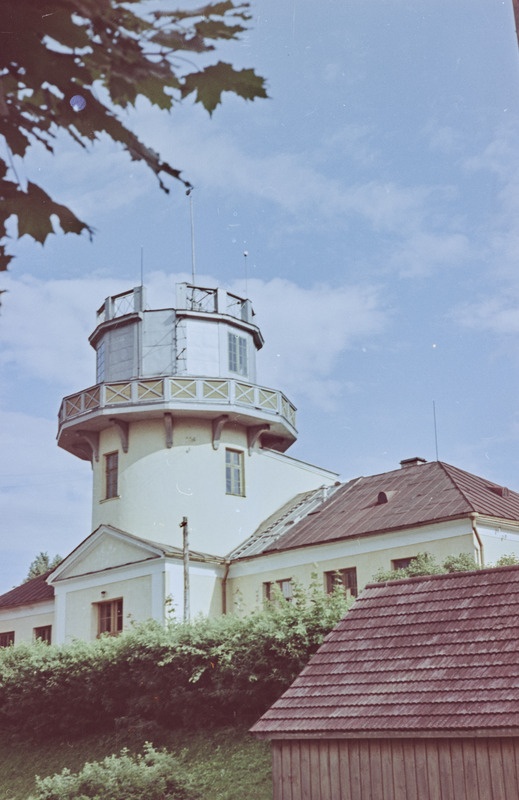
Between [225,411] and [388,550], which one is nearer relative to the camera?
[388,550]

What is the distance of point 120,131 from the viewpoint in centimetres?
259

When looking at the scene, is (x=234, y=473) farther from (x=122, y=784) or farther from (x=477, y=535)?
(x=122, y=784)

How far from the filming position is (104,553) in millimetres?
36844

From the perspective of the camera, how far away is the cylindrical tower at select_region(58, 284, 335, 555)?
3731 centimetres

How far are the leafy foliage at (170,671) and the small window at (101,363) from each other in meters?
13.0

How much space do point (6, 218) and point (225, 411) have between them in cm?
3502

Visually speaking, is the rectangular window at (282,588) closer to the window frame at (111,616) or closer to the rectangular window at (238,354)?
the window frame at (111,616)

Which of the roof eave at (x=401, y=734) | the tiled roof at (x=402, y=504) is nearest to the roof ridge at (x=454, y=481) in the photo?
the tiled roof at (x=402, y=504)

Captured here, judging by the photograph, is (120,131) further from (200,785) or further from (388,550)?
(388,550)

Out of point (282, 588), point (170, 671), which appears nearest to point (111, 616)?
point (282, 588)

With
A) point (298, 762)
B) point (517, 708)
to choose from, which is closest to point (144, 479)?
point (298, 762)

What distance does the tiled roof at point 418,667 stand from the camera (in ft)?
43.5

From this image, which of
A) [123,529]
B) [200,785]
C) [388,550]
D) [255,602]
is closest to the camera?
[200,785]

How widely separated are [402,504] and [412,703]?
18726mm
